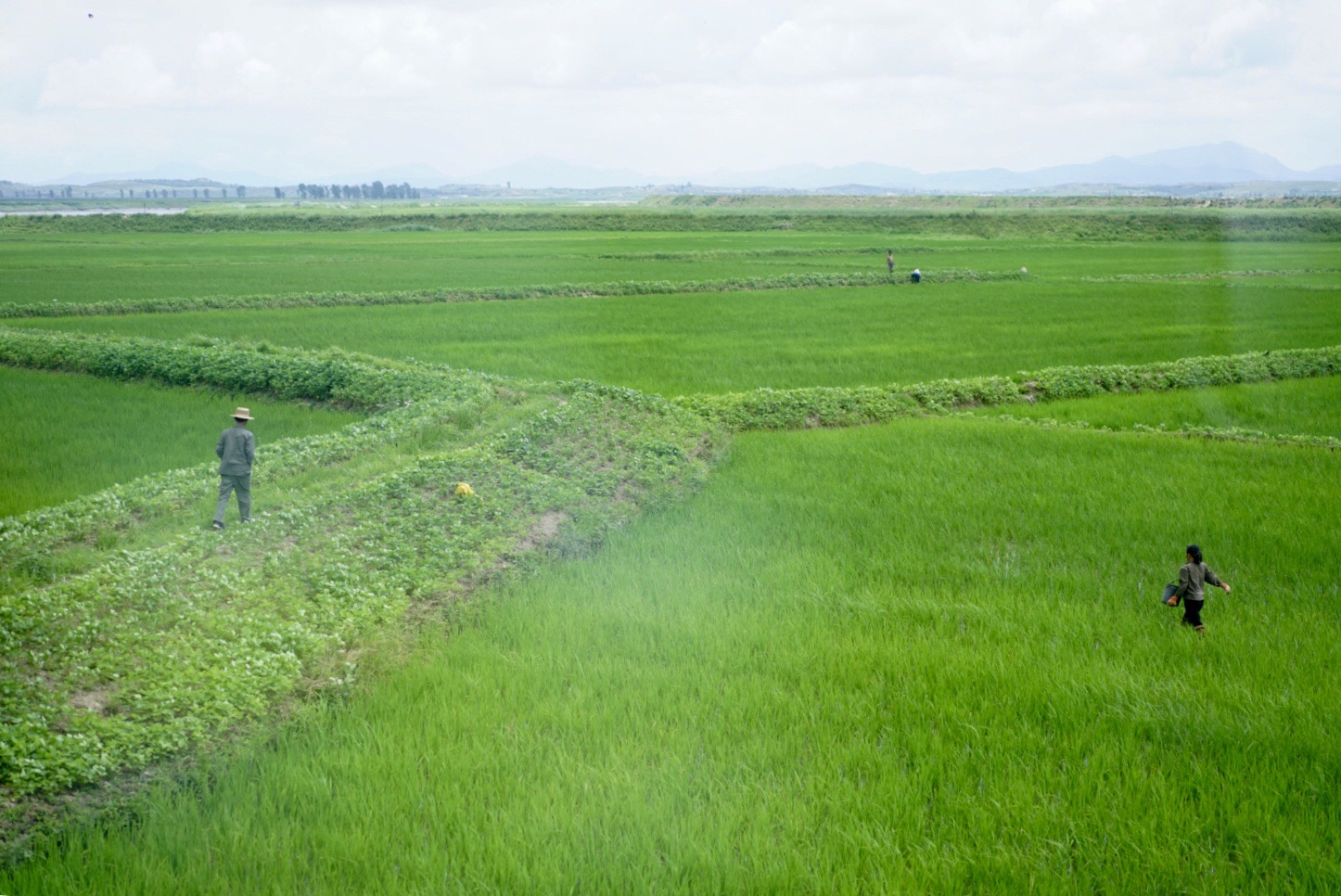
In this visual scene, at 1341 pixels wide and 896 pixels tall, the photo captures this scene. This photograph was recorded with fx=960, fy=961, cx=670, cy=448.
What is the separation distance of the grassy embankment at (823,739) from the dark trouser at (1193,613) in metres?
0.19

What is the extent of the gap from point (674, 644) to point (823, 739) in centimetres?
138

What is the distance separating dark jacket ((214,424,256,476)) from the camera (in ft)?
24.7

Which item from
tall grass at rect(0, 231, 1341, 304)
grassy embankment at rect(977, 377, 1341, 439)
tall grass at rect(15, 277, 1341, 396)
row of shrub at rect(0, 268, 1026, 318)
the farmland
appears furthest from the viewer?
tall grass at rect(0, 231, 1341, 304)

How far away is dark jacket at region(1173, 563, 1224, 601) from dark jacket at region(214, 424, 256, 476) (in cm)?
663

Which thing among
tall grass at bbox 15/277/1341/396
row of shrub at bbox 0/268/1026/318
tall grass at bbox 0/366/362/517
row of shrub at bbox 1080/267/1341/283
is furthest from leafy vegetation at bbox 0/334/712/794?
row of shrub at bbox 1080/267/1341/283

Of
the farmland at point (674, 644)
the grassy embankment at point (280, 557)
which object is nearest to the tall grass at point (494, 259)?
the farmland at point (674, 644)

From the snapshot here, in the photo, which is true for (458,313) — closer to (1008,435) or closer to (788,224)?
(1008,435)

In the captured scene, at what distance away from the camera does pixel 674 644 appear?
5828 millimetres

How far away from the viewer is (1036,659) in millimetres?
5523

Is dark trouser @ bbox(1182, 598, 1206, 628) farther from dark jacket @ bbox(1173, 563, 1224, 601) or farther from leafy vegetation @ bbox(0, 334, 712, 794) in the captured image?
leafy vegetation @ bbox(0, 334, 712, 794)

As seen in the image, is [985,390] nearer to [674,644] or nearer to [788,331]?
[788,331]

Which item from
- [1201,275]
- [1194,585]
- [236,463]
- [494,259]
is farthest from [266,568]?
[1201,275]

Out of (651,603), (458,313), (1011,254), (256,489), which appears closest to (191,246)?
(458,313)

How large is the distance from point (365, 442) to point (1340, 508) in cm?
940
